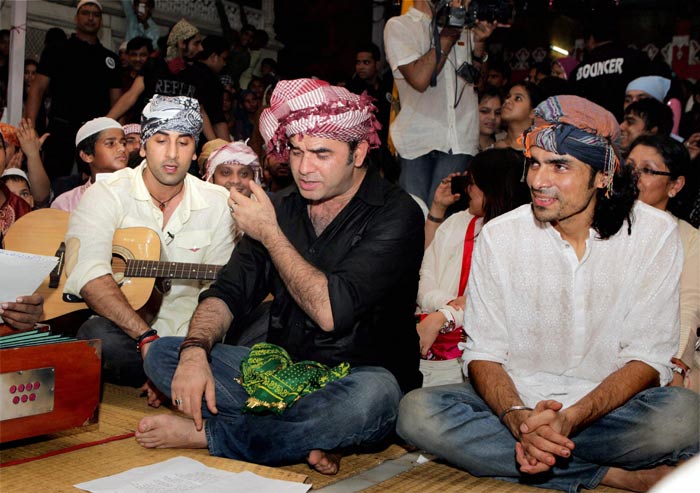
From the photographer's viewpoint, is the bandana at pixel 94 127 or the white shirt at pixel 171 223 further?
the bandana at pixel 94 127

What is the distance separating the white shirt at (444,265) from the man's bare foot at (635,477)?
1374 mm

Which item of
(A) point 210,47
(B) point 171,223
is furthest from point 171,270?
(A) point 210,47

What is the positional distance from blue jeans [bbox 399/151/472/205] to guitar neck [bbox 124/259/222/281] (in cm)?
173

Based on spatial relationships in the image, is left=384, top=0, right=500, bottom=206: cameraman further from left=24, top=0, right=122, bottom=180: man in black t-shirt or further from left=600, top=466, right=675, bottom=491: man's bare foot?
left=24, top=0, right=122, bottom=180: man in black t-shirt

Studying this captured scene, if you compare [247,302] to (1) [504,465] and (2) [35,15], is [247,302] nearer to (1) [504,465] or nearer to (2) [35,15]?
Answer: (1) [504,465]

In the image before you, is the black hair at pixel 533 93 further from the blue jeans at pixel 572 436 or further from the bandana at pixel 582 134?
the blue jeans at pixel 572 436

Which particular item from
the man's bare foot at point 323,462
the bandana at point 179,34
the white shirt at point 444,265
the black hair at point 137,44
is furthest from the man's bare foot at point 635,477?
the black hair at point 137,44

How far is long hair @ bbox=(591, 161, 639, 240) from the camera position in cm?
312

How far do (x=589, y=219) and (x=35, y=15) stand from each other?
1081 centimetres

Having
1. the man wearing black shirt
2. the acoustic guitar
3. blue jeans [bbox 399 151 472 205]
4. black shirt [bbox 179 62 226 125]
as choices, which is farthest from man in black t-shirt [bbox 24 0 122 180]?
the man wearing black shirt

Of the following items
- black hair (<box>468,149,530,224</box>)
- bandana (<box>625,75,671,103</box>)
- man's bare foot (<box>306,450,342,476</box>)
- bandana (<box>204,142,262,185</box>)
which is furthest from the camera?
bandana (<box>204,142,262,185</box>)

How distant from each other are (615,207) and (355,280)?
3.37 feet

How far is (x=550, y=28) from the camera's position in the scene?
17.2 m

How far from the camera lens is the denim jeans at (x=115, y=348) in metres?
4.17
